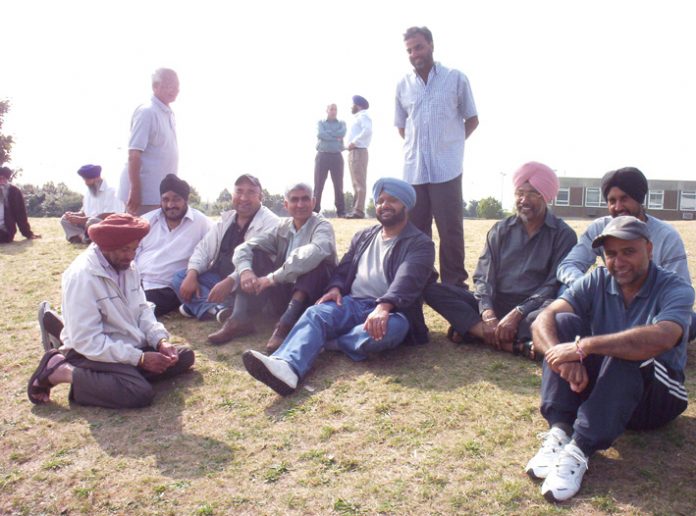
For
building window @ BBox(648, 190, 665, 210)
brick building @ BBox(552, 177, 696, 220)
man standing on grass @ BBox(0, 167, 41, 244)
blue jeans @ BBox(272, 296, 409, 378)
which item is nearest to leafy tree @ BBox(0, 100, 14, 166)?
man standing on grass @ BBox(0, 167, 41, 244)

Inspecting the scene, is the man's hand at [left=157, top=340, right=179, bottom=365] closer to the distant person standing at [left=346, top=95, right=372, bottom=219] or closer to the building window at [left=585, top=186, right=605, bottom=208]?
the distant person standing at [left=346, top=95, right=372, bottom=219]

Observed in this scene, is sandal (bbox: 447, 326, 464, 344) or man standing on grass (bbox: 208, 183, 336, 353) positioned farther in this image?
man standing on grass (bbox: 208, 183, 336, 353)

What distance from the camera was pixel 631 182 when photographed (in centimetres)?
436

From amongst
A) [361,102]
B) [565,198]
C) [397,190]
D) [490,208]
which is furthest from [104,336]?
[565,198]

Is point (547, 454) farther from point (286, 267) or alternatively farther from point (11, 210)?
point (11, 210)

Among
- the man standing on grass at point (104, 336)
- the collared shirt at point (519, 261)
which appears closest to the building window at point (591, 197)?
the collared shirt at point (519, 261)

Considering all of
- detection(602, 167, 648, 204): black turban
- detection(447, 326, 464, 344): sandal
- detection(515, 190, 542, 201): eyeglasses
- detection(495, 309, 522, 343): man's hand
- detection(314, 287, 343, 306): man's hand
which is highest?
detection(602, 167, 648, 204): black turban

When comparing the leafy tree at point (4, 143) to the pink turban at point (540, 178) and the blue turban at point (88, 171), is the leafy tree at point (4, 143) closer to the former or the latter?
the blue turban at point (88, 171)

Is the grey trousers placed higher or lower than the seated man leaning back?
lower

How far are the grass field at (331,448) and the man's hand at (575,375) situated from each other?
0.43 meters

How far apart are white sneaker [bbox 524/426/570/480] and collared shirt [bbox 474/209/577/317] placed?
1601 millimetres

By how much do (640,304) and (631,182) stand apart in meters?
1.43

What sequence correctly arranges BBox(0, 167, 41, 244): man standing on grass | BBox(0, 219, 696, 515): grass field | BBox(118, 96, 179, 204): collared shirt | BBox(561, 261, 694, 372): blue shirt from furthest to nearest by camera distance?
BBox(0, 167, 41, 244): man standing on grass, BBox(118, 96, 179, 204): collared shirt, BBox(561, 261, 694, 372): blue shirt, BBox(0, 219, 696, 515): grass field

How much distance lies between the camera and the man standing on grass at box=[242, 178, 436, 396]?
422 cm
